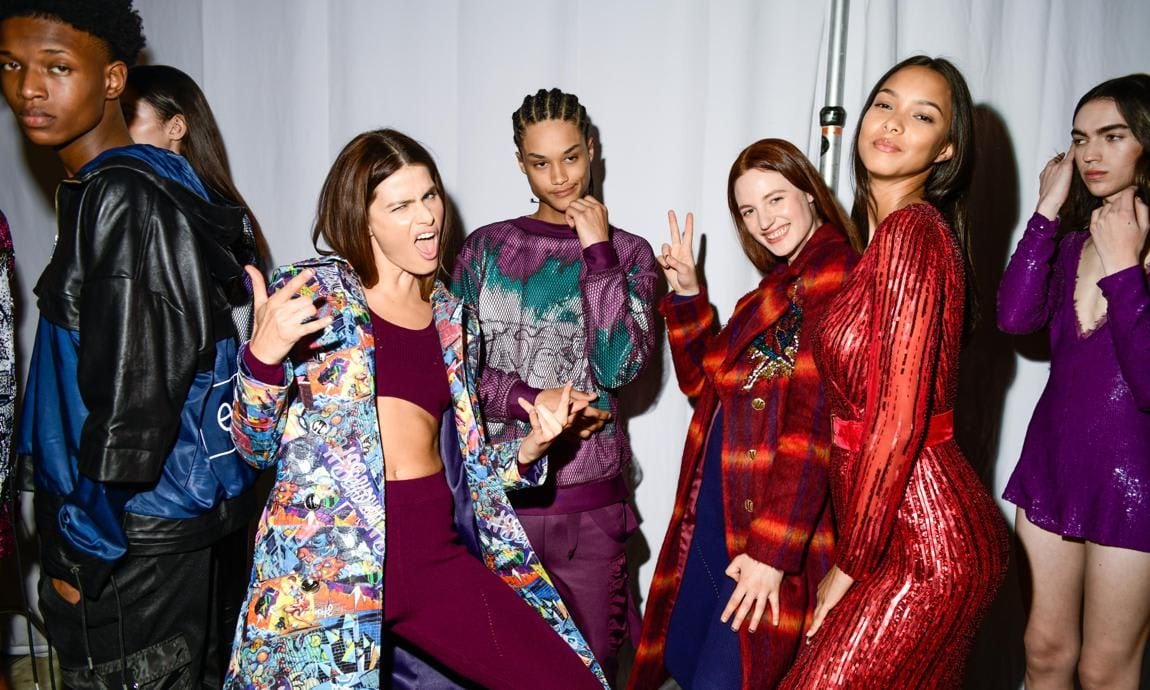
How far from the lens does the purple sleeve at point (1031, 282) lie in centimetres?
207

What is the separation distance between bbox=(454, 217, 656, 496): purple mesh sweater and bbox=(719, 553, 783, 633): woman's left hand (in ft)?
2.10

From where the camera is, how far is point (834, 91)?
101 inches

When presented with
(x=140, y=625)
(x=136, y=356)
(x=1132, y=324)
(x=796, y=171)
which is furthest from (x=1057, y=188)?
(x=140, y=625)

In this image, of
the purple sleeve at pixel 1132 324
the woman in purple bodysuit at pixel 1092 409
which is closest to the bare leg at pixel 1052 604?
the woman in purple bodysuit at pixel 1092 409

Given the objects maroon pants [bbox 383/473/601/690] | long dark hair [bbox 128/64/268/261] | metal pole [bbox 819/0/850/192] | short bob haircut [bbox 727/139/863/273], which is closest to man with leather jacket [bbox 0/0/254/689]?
maroon pants [bbox 383/473/601/690]

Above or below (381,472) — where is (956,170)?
above

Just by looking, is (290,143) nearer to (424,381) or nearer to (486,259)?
(486,259)

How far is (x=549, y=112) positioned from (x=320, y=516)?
4.12ft

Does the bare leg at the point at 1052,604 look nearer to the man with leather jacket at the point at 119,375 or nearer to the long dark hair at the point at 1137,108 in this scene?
the long dark hair at the point at 1137,108

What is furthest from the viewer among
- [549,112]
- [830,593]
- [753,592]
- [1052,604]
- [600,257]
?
[549,112]

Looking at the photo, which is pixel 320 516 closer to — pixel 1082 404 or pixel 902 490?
pixel 902 490

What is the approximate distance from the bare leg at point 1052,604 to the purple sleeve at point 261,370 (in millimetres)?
1814

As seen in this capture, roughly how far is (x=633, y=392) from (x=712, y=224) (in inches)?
25.2

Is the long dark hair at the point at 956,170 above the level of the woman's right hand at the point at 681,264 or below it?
above
